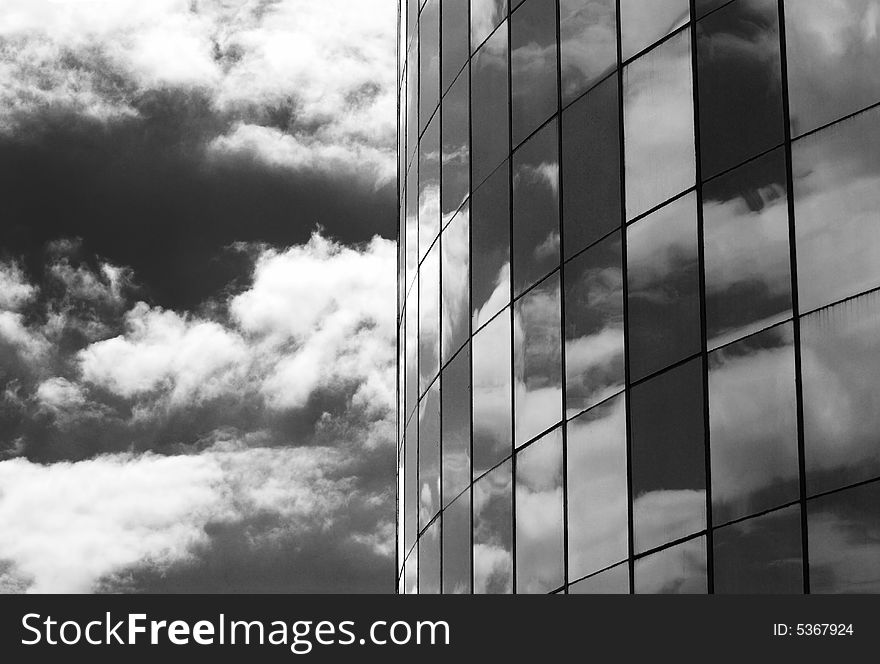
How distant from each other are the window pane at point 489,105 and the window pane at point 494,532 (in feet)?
23.4

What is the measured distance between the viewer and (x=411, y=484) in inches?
1676

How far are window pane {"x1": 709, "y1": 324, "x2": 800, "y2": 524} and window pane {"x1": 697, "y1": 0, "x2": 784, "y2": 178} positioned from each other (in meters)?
3.51

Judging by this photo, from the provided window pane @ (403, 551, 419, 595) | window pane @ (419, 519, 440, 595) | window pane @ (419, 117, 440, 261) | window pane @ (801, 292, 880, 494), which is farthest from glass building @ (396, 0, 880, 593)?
window pane @ (403, 551, 419, 595)

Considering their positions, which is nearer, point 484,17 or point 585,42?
point 585,42

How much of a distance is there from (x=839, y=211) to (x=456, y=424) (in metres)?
13.5

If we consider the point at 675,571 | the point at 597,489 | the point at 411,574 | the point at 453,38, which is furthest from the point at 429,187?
the point at 675,571

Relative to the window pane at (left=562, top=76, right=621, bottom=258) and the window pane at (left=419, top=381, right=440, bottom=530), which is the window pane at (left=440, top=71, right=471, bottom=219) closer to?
the window pane at (left=419, top=381, right=440, bottom=530)

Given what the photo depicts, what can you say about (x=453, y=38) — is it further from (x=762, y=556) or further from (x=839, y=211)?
(x=762, y=556)

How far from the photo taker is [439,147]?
39625mm

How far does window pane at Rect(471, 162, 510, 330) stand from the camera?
3388 centimetres

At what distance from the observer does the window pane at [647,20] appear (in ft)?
94.2
